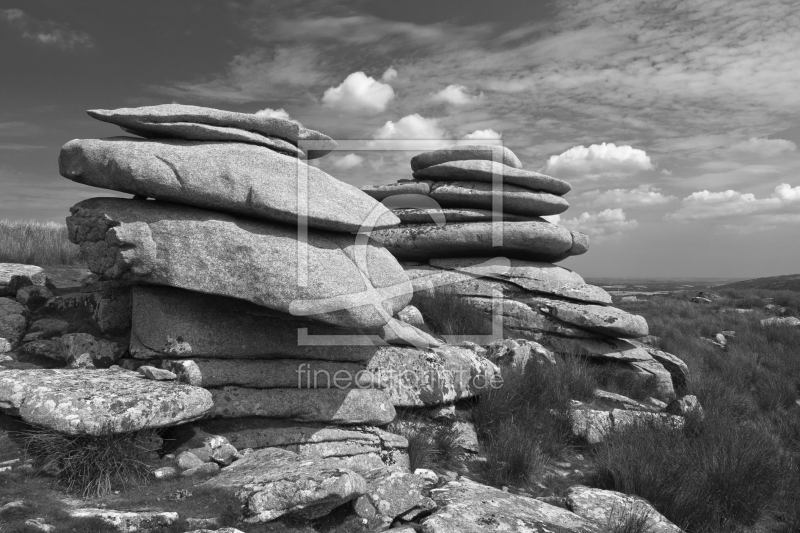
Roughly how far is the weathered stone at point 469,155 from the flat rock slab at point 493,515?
9.60m

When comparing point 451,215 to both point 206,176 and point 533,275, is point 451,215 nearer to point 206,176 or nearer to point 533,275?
point 533,275

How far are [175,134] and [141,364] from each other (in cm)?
323

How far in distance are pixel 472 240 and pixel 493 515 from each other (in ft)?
27.1

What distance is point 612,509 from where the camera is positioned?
17.4 ft

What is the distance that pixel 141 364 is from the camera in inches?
271

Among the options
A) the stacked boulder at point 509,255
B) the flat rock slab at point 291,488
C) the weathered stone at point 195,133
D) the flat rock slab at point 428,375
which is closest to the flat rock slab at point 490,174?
the stacked boulder at point 509,255

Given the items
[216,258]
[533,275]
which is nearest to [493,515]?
[216,258]

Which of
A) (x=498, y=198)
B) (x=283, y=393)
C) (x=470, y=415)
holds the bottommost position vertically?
(x=470, y=415)

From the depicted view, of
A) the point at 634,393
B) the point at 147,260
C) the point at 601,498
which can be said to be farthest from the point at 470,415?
the point at 147,260

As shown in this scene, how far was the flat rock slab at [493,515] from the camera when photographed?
511 cm

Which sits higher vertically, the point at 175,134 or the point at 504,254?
the point at 175,134

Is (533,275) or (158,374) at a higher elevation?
(533,275)

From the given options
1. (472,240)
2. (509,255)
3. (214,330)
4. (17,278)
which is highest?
(472,240)

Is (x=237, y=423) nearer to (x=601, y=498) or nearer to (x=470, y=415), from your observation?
(x=470, y=415)
